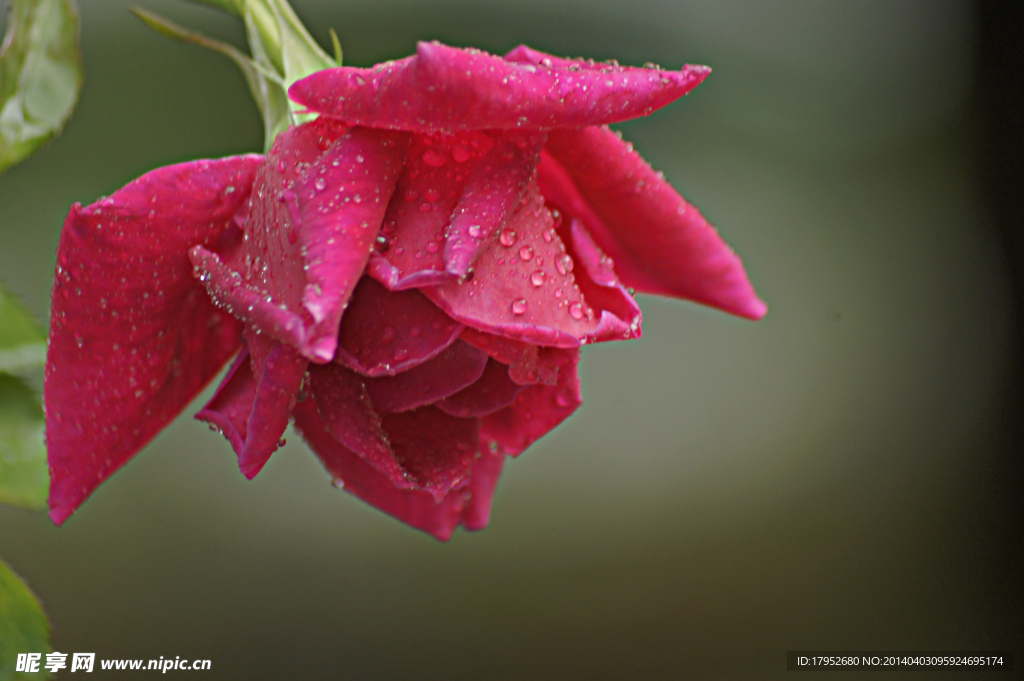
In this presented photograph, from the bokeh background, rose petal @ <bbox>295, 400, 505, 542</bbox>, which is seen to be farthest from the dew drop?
the bokeh background

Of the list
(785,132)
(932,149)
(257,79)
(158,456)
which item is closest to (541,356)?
(257,79)

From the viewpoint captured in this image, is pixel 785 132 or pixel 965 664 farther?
pixel 785 132

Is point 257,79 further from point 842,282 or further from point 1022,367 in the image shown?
point 1022,367

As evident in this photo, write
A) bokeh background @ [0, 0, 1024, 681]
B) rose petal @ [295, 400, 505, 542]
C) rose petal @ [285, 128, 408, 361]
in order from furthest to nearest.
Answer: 1. bokeh background @ [0, 0, 1024, 681]
2. rose petal @ [295, 400, 505, 542]
3. rose petal @ [285, 128, 408, 361]

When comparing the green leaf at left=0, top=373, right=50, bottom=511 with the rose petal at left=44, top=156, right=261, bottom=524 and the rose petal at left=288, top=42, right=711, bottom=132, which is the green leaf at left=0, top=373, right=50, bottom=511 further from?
the rose petal at left=288, top=42, right=711, bottom=132

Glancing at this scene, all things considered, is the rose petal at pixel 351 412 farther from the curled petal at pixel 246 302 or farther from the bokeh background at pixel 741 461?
the bokeh background at pixel 741 461

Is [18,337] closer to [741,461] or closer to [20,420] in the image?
[20,420]
